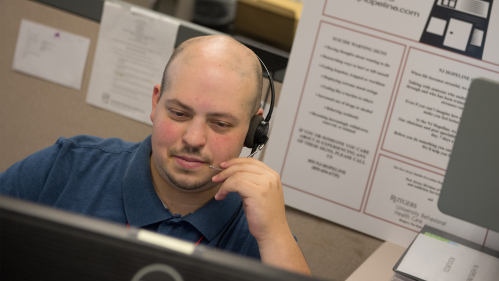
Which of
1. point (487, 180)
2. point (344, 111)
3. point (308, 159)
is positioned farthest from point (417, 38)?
point (487, 180)

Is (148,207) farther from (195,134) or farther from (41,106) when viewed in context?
(41,106)

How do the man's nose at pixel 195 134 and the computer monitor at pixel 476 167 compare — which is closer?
the computer monitor at pixel 476 167

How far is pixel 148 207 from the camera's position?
80 centimetres

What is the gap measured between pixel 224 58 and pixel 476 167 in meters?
0.44

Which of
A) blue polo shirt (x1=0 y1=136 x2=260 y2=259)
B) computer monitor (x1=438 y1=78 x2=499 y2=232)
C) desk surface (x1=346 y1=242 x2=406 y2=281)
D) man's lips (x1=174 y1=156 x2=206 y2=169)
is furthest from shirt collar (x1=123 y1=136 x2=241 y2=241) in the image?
computer monitor (x1=438 y1=78 x2=499 y2=232)

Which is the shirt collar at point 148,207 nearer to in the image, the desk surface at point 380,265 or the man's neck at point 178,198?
the man's neck at point 178,198

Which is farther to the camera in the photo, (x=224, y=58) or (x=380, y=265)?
(x=380, y=265)

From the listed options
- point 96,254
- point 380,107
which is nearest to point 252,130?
point 380,107

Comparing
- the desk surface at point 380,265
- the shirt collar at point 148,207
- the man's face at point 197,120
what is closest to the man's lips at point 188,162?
the man's face at point 197,120

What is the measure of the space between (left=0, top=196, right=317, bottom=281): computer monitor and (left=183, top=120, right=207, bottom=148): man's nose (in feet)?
1.43

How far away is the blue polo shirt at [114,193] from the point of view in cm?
80

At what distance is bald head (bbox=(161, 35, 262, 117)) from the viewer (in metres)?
0.78

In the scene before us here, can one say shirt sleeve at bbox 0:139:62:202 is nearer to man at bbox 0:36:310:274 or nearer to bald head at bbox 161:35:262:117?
man at bbox 0:36:310:274

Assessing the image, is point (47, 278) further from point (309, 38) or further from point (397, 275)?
point (309, 38)
